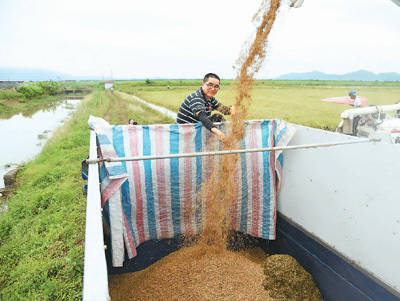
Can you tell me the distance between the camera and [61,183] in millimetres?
4320

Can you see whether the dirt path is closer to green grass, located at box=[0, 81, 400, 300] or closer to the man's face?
green grass, located at box=[0, 81, 400, 300]

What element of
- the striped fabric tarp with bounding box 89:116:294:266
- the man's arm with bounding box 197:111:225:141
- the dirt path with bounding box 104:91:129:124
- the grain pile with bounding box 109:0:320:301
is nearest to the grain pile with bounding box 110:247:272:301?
the grain pile with bounding box 109:0:320:301

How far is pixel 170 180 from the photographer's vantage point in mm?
2236

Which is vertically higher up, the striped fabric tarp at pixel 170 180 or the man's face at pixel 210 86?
the man's face at pixel 210 86

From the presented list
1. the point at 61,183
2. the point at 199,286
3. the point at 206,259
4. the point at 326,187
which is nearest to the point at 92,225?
the point at 199,286

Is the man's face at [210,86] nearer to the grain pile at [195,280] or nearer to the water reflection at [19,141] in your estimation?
the grain pile at [195,280]

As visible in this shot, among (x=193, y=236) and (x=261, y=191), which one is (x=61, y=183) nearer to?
(x=193, y=236)

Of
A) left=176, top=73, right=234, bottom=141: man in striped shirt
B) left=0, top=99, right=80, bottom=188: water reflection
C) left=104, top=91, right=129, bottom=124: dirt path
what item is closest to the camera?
left=176, top=73, right=234, bottom=141: man in striped shirt

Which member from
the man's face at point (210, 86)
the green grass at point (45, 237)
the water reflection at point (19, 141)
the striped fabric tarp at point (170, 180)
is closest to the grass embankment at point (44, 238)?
the green grass at point (45, 237)

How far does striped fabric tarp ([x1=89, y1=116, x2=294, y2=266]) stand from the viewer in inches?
77.1

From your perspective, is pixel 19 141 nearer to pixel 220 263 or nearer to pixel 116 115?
pixel 116 115

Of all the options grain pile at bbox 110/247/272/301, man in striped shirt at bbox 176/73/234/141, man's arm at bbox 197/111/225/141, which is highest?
man in striped shirt at bbox 176/73/234/141

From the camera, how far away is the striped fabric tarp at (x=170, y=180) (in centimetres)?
196

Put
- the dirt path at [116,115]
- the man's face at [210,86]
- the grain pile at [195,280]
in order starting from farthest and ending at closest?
1. the dirt path at [116,115]
2. the man's face at [210,86]
3. the grain pile at [195,280]
